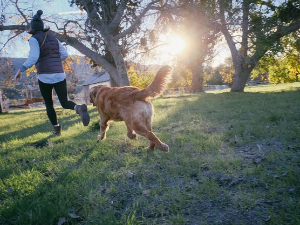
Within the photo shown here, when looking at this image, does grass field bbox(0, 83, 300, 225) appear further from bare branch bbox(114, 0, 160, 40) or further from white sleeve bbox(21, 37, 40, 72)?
bare branch bbox(114, 0, 160, 40)

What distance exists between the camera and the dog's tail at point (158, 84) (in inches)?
124

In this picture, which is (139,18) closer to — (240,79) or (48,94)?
(48,94)

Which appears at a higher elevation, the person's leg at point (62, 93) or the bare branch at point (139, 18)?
the bare branch at point (139, 18)

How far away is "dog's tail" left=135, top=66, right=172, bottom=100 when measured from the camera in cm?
315

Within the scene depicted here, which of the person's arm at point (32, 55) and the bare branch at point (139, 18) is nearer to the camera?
the person's arm at point (32, 55)

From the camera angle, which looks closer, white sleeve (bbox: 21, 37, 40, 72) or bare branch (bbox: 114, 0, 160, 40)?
white sleeve (bbox: 21, 37, 40, 72)

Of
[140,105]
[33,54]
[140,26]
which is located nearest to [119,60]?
[140,26]

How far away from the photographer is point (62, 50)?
4688mm

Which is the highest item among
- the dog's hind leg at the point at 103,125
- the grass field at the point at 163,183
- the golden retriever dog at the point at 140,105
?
the golden retriever dog at the point at 140,105

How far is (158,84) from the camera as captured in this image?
315cm

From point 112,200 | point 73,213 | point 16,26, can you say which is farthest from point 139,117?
point 16,26

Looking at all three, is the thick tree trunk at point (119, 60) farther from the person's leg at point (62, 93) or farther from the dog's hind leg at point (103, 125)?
the dog's hind leg at point (103, 125)

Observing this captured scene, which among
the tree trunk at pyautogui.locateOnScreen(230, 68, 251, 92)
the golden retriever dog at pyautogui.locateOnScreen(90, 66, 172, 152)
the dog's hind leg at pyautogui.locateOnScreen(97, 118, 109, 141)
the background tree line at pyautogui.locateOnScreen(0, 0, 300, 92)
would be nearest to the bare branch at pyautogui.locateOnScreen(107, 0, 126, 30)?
the background tree line at pyautogui.locateOnScreen(0, 0, 300, 92)

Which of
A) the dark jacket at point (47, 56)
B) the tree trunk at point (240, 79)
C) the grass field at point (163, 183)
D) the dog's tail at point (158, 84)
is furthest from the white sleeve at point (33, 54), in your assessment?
the tree trunk at point (240, 79)
